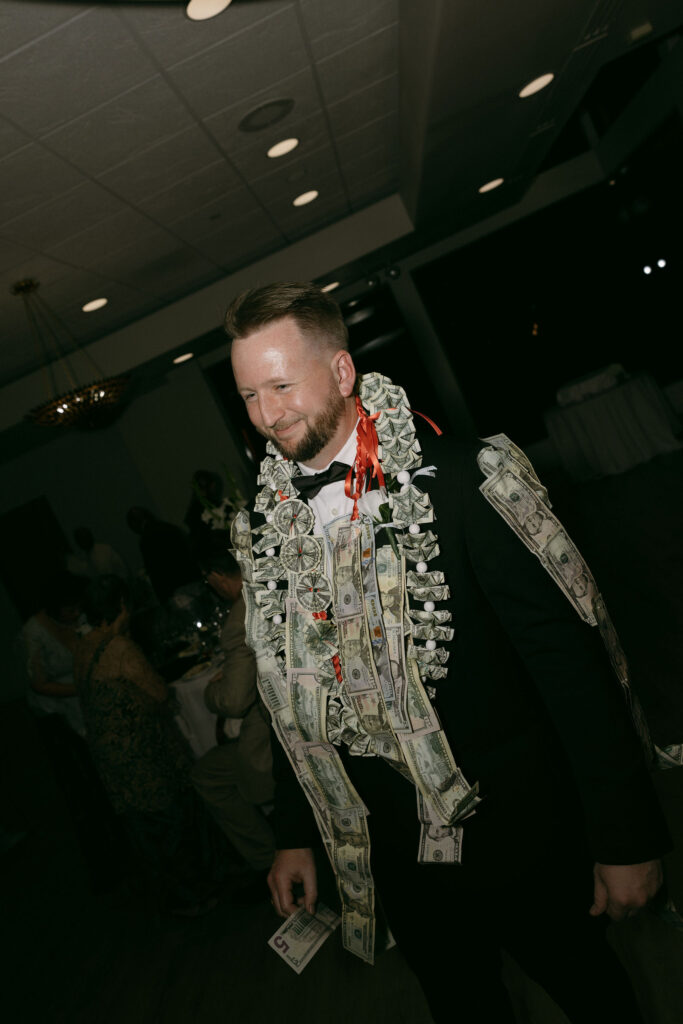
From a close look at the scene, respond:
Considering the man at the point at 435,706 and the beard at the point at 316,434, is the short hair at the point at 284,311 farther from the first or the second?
the beard at the point at 316,434

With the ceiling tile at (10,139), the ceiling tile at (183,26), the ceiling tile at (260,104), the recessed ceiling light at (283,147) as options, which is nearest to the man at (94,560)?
the recessed ceiling light at (283,147)

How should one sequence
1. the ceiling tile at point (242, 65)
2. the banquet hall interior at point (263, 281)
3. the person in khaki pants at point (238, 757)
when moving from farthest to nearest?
the ceiling tile at point (242, 65)
the banquet hall interior at point (263, 281)
the person in khaki pants at point (238, 757)

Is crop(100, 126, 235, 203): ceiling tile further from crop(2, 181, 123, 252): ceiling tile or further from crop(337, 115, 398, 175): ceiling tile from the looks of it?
crop(337, 115, 398, 175): ceiling tile

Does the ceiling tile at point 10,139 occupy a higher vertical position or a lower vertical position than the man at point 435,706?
higher

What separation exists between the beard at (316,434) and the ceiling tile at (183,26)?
2037 millimetres

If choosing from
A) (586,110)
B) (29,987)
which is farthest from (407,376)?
(29,987)

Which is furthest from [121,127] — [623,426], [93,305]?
[623,426]

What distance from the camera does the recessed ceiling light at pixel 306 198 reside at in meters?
5.27

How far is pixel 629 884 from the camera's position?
1.03 meters

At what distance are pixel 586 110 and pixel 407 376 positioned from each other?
3899 millimetres

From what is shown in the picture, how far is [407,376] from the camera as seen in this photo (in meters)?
8.39

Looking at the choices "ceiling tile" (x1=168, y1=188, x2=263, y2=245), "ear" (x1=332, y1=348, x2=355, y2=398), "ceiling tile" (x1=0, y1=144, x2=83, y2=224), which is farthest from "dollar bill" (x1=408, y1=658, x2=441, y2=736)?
"ceiling tile" (x1=168, y1=188, x2=263, y2=245)

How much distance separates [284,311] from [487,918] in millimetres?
1161

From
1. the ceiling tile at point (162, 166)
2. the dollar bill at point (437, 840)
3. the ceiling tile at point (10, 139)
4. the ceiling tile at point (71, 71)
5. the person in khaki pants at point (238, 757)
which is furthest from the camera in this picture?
the ceiling tile at point (162, 166)
